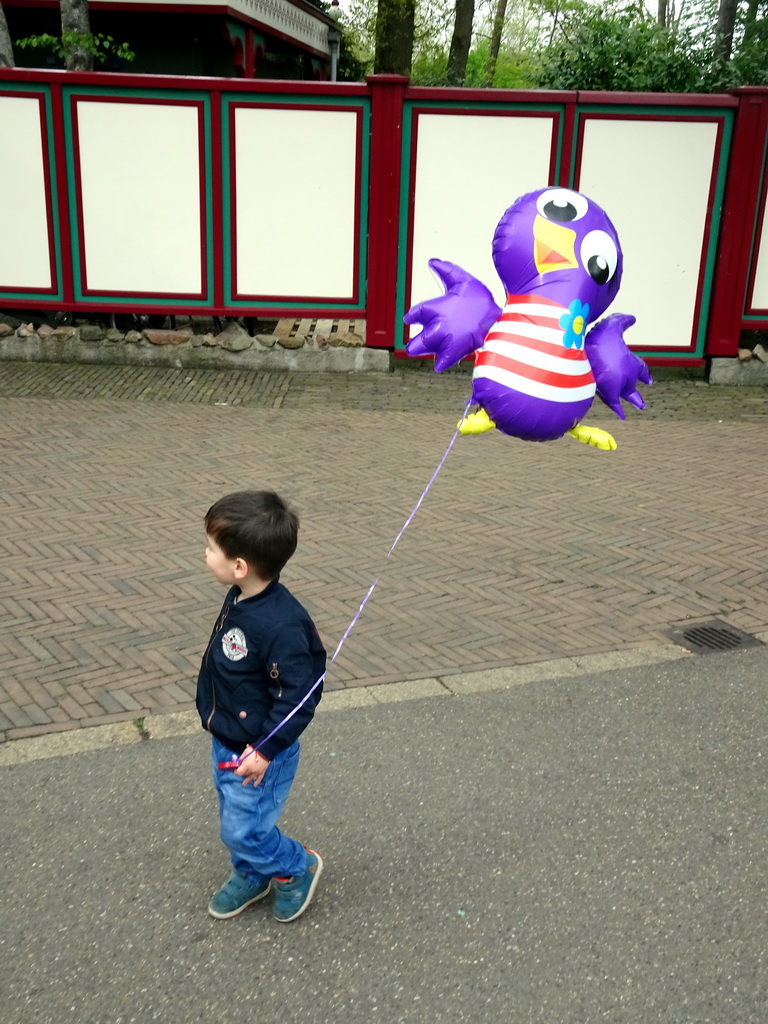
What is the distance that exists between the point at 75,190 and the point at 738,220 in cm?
674

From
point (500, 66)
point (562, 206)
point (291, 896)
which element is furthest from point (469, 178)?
point (500, 66)

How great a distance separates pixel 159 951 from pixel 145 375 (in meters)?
8.15

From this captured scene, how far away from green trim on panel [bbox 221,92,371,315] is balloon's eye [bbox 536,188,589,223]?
697 centimetres

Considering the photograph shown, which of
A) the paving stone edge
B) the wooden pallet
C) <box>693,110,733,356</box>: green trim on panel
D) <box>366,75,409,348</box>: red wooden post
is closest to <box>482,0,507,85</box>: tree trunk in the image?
the wooden pallet

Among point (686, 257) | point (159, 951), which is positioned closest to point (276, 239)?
point (686, 257)

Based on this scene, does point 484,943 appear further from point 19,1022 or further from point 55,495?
point 55,495

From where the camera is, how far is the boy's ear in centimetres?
274

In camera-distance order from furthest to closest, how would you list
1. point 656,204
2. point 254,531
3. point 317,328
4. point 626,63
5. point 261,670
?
1. point 626,63
2. point 317,328
3. point 656,204
4. point 261,670
5. point 254,531

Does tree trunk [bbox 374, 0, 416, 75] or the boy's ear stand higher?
tree trunk [bbox 374, 0, 416, 75]

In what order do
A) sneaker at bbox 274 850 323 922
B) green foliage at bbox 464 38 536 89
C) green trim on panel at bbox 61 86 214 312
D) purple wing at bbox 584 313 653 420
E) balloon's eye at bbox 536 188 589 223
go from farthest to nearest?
green foliage at bbox 464 38 536 89 → green trim on panel at bbox 61 86 214 312 → purple wing at bbox 584 313 653 420 → balloon's eye at bbox 536 188 589 223 → sneaker at bbox 274 850 323 922

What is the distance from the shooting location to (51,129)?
10.2 meters

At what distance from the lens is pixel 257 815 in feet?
9.43

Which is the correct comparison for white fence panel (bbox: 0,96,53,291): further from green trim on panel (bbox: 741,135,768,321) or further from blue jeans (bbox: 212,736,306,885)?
blue jeans (bbox: 212,736,306,885)

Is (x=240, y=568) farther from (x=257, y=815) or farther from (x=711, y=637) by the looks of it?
(x=711, y=637)
